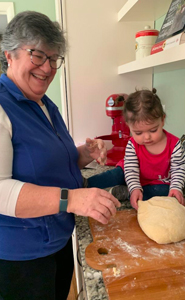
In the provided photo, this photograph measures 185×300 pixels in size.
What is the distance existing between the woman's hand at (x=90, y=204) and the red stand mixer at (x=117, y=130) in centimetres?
69

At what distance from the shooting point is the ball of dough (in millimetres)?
684

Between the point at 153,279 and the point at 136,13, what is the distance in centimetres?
132

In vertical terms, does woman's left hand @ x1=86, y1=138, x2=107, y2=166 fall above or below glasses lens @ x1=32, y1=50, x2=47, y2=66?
below

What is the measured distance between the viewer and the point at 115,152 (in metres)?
1.41

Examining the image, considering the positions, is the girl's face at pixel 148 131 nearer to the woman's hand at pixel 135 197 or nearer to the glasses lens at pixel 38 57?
the woman's hand at pixel 135 197

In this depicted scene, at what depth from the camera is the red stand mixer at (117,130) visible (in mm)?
1379

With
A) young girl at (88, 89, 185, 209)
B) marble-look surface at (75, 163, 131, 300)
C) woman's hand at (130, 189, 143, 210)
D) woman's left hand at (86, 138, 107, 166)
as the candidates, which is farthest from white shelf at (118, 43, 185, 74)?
marble-look surface at (75, 163, 131, 300)

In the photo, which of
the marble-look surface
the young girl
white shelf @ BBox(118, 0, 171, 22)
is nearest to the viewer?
the marble-look surface

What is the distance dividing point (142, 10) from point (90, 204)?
1140 mm

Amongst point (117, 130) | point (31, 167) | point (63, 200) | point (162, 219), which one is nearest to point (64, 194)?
point (63, 200)

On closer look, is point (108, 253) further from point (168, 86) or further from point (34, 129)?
point (168, 86)

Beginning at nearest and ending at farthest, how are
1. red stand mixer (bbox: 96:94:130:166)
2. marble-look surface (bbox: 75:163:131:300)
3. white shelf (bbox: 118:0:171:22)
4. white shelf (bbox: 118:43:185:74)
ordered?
marble-look surface (bbox: 75:163:131:300) → white shelf (bbox: 118:43:185:74) → white shelf (bbox: 118:0:171:22) → red stand mixer (bbox: 96:94:130:166)

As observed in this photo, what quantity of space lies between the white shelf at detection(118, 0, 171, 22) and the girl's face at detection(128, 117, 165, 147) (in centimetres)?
63

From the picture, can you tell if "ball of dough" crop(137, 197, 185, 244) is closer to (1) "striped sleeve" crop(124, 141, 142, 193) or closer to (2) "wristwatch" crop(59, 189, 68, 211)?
(1) "striped sleeve" crop(124, 141, 142, 193)
